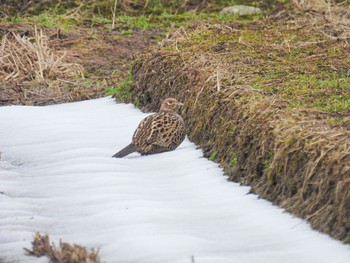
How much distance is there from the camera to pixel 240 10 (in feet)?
58.7

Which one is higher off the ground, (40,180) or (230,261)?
(230,261)

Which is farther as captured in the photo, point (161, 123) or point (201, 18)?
point (201, 18)

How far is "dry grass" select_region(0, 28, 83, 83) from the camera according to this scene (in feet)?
44.9

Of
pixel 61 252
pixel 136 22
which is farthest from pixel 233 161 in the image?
pixel 136 22

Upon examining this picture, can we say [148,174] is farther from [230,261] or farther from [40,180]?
[230,261]

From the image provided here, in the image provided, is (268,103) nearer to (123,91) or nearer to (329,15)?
(123,91)

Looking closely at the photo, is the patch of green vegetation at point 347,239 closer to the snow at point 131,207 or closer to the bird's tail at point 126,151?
the snow at point 131,207

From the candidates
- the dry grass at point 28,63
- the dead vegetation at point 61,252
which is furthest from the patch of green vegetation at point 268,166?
the dry grass at point 28,63

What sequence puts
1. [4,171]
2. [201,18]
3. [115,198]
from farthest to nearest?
1. [201,18]
2. [4,171]
3. [115,198]

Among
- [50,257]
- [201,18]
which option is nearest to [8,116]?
[50,257]

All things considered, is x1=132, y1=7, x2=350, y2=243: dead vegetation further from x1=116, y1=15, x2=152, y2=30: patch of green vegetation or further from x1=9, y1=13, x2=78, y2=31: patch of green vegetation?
x1=9, y1=13, x2=78, y2=31: patch of green vegetation

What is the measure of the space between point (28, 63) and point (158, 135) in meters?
4.44

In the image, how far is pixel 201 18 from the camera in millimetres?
17375

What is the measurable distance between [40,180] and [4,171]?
508 mm
